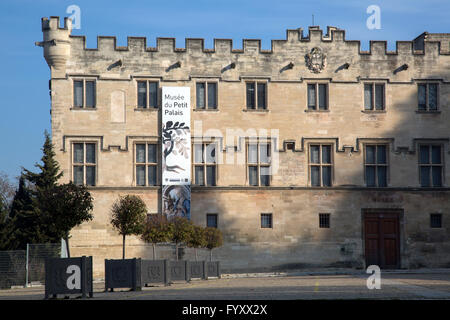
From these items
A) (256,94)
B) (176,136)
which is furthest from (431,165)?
(176,136)

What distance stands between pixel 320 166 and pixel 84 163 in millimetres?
Result: 13508

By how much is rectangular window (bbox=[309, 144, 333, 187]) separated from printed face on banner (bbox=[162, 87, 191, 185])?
7201mm

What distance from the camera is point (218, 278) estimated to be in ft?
132

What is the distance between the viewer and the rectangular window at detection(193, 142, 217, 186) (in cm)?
4469

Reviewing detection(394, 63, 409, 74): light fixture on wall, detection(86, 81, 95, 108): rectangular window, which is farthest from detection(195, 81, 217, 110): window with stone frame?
detection(394, 63, 409, 74): light fixture on wall

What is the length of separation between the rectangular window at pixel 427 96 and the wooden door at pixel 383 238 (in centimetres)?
672

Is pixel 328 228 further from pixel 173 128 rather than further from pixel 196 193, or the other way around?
pixel 173 128

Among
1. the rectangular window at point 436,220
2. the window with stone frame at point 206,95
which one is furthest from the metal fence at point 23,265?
the rectangular window at point 436,220

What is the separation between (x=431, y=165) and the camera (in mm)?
45938

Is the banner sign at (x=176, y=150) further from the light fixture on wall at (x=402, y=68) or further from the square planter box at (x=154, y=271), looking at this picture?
the square planter box at (x=154, y=271)

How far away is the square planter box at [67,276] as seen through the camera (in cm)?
2372

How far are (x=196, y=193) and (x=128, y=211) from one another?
35.8 ft
